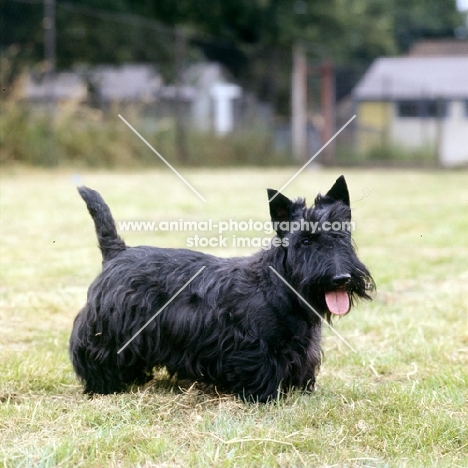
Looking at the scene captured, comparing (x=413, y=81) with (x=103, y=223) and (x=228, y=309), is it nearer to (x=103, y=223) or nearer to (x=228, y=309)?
(x=103, y=223)

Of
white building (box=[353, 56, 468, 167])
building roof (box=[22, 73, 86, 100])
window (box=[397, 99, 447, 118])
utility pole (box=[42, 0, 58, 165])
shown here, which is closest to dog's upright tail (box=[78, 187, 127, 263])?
utility pole (box=[42, 0, 58, 165])

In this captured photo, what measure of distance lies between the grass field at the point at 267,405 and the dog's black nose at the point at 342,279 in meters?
0.49

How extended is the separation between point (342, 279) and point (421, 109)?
16.6 m

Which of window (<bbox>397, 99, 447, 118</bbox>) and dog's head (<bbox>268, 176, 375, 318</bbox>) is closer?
dog's head (<bbox>268, 176, 375, 318</bbox>)

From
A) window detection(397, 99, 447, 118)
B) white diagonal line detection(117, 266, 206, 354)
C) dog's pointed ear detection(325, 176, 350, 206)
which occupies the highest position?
window detection(397, 99, 447, 118)

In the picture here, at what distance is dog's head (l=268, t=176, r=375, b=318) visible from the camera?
2939 mm

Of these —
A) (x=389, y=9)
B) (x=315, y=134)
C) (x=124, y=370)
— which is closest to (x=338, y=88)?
(x=315, y=134)

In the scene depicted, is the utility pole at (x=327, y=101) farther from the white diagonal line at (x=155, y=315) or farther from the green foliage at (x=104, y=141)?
the white diagonal line at (x=155, y=315)

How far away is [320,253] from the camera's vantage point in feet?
9.73

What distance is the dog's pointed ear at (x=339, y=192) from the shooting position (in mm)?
3105

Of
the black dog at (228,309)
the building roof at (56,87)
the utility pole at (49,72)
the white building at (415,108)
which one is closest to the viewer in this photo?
the black dog at (228,309)

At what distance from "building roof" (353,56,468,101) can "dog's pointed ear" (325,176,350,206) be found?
53.1 ft

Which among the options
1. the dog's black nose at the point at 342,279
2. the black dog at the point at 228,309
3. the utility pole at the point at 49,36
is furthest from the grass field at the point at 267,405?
the utility pole at the point at 49,36

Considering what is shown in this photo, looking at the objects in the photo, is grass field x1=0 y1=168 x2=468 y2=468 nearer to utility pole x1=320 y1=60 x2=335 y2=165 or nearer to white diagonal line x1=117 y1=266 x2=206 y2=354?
white diagonal line x1=117 y1=266 x2=206 y2=354
